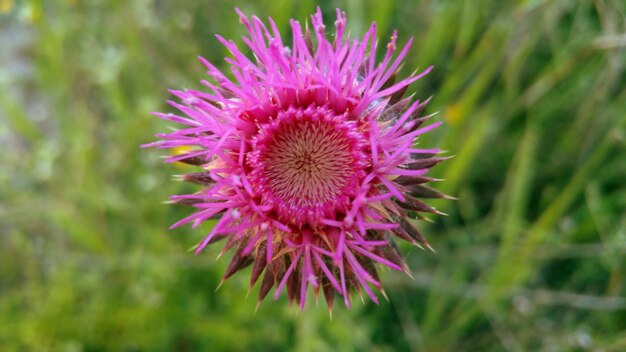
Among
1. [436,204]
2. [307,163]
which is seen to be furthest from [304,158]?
[436,204]

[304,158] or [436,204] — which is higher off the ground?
[304,158]

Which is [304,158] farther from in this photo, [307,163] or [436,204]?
[436,204]

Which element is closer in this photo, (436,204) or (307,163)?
(307,163)

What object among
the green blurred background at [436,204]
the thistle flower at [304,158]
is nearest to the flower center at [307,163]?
the thistle flower at [304,158]

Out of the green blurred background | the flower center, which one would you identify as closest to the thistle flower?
the flower center

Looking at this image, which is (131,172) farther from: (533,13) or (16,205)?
(533,13)

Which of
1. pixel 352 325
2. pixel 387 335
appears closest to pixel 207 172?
pixel 352 325
